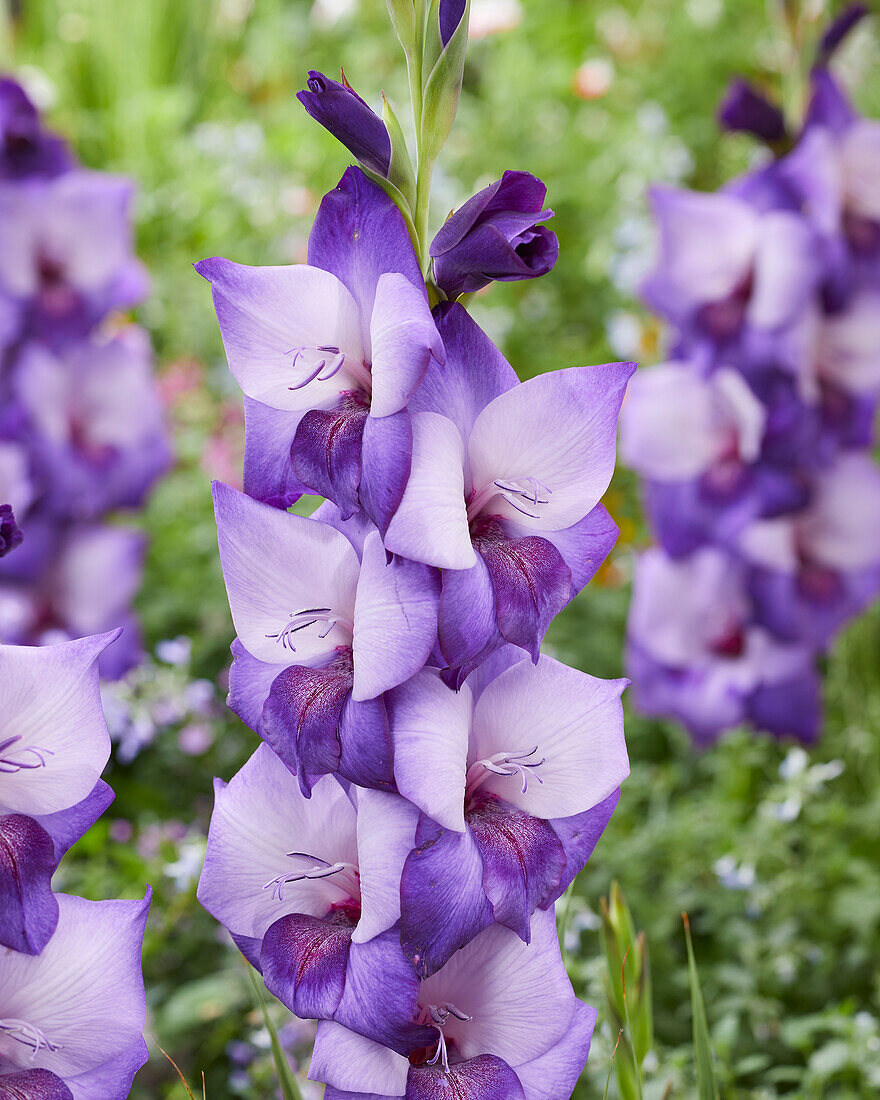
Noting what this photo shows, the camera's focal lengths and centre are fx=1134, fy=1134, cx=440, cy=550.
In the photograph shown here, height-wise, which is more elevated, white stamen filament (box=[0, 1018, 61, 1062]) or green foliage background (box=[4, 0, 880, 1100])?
white stamen filament (box=[0, 1018, 61, 1062])

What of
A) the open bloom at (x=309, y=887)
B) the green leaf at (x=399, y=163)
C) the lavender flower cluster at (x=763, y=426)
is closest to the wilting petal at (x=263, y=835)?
the open bloom at (x=309, y=887)

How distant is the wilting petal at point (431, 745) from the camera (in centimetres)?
64

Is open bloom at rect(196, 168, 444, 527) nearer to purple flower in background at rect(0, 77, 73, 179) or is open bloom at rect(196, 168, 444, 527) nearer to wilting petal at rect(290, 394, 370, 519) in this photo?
wilting petal at rect(290, 394, 370, 519)

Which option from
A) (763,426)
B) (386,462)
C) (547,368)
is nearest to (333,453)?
(386,462)

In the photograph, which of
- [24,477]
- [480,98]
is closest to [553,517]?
[24,477]

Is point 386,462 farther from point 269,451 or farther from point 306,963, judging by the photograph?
point 306,963

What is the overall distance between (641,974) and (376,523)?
46cm

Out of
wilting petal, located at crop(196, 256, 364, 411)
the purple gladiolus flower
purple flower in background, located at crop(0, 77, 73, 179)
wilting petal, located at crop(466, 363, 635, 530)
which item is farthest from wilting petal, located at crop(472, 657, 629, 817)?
purple flower in background, located at crop(0, 77, 73, 179)

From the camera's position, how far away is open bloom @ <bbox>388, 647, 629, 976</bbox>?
2.13 ft

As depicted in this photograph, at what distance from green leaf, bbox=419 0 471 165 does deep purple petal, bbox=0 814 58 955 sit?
0.48 m

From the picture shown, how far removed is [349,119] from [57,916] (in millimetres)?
513

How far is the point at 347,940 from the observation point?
700 mm

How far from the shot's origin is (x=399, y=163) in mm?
685

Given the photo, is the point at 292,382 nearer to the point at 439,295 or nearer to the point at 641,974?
the point at 439,295
